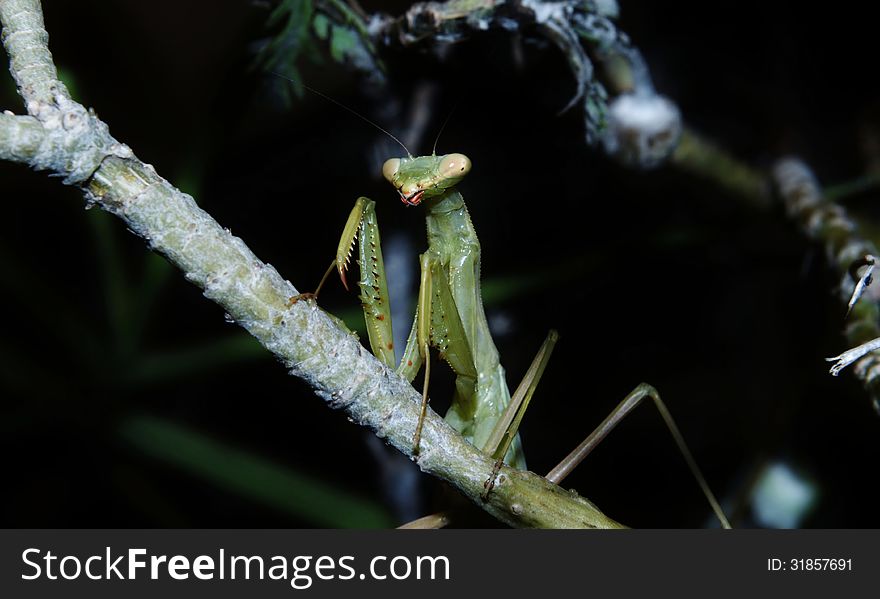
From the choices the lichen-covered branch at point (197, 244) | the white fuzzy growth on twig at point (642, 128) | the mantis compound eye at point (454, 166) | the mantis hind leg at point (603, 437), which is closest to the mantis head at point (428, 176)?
the mantis compound eye at point (454, 166)

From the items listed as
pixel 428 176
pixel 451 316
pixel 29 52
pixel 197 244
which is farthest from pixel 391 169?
pixel 29 52

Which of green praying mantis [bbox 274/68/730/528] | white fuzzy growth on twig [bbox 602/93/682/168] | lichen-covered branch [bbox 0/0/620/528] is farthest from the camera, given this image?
white fuzzy growth on twig [bbox 602/93/682/168]

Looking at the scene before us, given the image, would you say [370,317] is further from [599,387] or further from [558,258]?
[599,387]

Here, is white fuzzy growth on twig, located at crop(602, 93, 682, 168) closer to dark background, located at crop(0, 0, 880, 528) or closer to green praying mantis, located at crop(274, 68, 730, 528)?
dark background, located at crop(0, 0, 880, 528)

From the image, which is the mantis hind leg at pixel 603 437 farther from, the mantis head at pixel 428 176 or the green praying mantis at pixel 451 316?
the mantis head at pixel 428 176

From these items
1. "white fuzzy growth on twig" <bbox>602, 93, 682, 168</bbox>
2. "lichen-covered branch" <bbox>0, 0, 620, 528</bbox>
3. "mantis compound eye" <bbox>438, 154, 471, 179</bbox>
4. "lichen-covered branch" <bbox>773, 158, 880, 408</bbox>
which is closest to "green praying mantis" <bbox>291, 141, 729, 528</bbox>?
"mantis compound eye" <bbox>438, 154, 471, 179</bbox>

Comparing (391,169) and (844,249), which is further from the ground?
(391,169)

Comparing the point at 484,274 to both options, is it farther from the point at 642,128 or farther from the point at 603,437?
the point at 603,437
